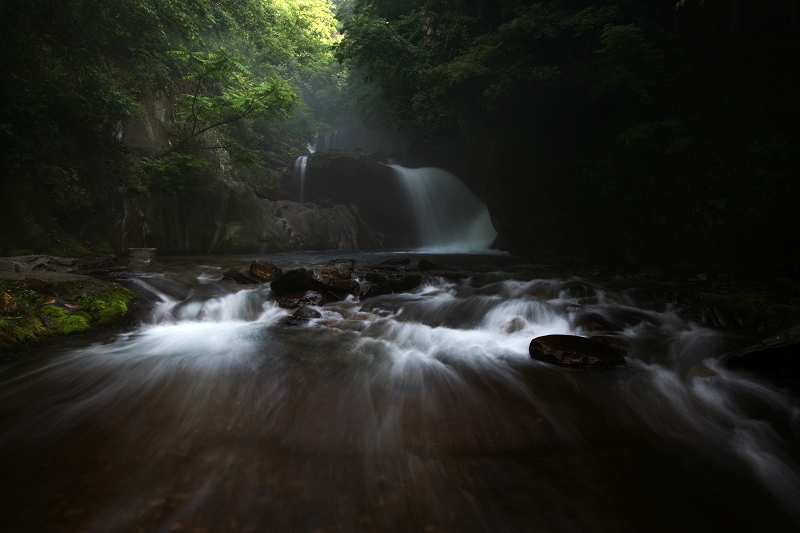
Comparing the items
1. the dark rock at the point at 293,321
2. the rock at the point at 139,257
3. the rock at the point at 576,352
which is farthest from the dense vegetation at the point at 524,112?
the dark rock at the point at 293,321

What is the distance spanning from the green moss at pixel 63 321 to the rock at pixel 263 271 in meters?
3.54

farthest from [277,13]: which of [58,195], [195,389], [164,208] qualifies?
[195,389]

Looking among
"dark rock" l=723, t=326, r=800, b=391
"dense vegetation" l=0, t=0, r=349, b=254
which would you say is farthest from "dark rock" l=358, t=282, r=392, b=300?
"dense vegetation" l=0, t=0, r=349, b=254

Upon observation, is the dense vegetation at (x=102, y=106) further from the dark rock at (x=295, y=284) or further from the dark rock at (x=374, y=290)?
the dark rock at (x=374, y=290)

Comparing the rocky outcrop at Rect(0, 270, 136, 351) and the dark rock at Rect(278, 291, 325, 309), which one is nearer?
the rocky outcrop at Rect(0, 270, 136, 351)

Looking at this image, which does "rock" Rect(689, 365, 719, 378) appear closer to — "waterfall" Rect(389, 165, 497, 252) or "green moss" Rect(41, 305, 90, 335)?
"green moss" Rect(41, 305, 90, 335)

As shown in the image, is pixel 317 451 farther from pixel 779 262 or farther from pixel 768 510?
pixel 779 262

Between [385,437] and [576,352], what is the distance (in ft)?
8.14

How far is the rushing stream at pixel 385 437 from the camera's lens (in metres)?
1.96

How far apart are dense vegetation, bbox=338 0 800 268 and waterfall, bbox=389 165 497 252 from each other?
6570 mm

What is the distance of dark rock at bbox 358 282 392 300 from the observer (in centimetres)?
747

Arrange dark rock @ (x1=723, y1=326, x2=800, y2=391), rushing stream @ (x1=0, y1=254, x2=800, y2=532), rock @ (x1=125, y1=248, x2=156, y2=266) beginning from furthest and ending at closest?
rock @ (x1=125, y1=248, x2=156, y2=266) → dark rock @ (x1=723, y1=326, x2=800, y2=391) → rushing stream @ (x1=0, y1=254, x2=800, y2=532)

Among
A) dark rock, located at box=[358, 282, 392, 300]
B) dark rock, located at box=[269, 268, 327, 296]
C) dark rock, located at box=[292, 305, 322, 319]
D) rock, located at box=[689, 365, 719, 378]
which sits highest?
dark rock, located at box=[269, 268, 327, 296]

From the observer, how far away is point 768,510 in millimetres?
2066
